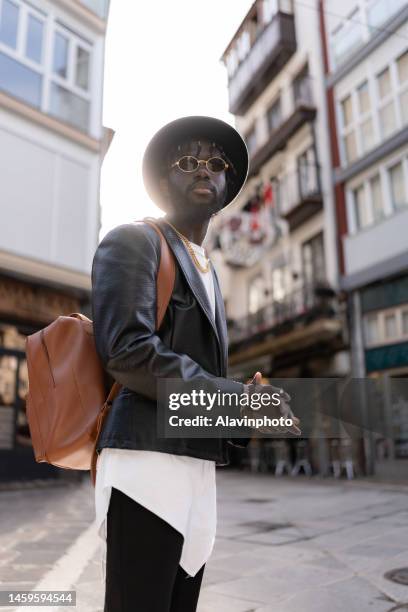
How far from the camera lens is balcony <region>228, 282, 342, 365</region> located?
15305 millimetres

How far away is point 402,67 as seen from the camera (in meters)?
12.9

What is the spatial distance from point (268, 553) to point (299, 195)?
536 inches

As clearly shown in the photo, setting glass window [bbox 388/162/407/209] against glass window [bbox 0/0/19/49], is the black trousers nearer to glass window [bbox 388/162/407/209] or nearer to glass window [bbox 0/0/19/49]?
glass window [bbox 0/0/19/49]

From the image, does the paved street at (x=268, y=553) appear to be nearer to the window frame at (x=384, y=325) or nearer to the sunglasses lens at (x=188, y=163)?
the sunglasses lens at (x=188, y=163)

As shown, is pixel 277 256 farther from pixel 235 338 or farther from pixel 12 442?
pixel 12 442

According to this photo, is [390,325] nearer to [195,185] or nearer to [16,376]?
[16,376]

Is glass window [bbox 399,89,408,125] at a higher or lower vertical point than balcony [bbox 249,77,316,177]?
lower

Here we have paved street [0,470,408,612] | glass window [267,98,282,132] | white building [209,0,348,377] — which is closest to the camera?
paved street [0,470,408,612]

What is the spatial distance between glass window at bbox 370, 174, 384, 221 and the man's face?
13.6 m

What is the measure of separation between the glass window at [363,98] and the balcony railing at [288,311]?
465 centimetres

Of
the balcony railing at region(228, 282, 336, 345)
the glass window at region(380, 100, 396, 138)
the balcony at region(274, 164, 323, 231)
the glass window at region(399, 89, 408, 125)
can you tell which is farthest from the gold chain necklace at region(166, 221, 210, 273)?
the balcony at region(274, 164, 323, 231)

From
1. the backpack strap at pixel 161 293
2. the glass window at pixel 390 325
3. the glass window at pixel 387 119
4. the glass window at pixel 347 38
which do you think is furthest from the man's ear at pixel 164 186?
the glass window at pixel 347 38

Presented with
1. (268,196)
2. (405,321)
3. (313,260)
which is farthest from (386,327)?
(268,196)

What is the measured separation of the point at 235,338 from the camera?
20328mm
